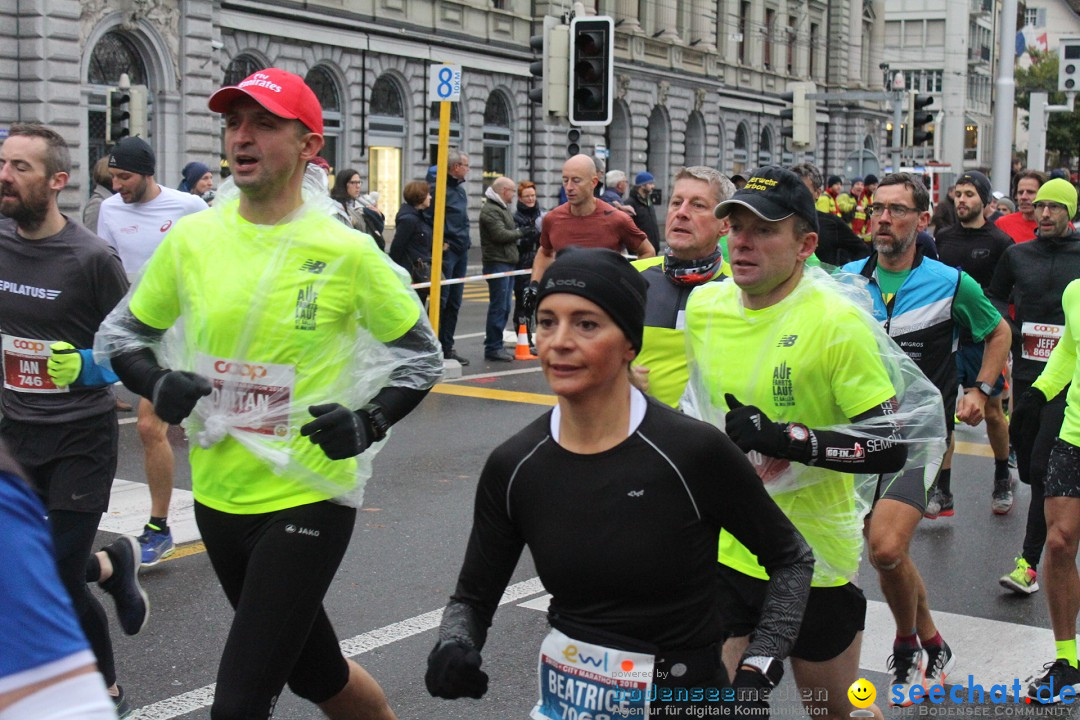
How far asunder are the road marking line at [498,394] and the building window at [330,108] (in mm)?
20699

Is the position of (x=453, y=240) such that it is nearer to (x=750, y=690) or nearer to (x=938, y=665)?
(x=938, y=665)

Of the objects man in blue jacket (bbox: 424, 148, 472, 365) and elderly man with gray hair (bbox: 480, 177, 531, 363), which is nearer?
man in blue jacket (bbox: 424, 148, 472, 365)

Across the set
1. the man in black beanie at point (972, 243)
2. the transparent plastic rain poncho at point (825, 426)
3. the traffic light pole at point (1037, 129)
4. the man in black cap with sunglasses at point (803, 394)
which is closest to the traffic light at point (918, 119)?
the traffic light pole at point (1037, 129)

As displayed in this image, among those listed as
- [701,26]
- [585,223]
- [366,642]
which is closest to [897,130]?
[585,223]

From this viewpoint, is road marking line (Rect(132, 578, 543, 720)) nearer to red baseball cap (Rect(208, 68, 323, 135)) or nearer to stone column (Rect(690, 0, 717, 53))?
red baseball cap (Rect(208, 68, 323, 135))

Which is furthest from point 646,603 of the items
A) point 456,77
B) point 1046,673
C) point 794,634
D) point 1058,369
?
point 456,77

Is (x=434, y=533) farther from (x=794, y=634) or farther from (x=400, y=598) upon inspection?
(x=794, y=634)

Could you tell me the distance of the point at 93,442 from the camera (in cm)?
475

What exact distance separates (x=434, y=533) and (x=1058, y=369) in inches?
131

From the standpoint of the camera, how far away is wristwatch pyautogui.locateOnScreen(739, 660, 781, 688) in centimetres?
282

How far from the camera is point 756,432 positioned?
344cm

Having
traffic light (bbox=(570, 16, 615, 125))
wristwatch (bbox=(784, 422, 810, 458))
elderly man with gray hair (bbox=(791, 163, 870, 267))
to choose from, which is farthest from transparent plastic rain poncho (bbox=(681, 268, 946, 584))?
traffic light (bbox=(570, 16, 615, 125))

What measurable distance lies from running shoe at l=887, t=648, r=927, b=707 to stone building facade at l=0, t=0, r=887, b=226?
2169cm

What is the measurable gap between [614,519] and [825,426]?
1203 millimetres
